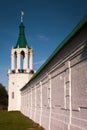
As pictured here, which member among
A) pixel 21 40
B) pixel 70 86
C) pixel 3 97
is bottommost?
pixel 3 97

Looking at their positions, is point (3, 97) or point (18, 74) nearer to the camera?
point (18, 74)

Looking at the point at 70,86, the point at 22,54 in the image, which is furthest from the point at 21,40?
the point at 70,86

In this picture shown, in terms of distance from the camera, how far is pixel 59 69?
14.8 metres

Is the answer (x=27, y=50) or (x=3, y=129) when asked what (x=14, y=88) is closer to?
(x=27, y=50)

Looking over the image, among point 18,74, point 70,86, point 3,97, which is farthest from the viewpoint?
point 3,97

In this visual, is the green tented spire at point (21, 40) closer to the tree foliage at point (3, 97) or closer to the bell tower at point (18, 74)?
the bell tower at point (18, 74)

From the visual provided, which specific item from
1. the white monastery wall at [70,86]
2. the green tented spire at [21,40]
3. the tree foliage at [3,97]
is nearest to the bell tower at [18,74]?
the green tented spire at [21,40]

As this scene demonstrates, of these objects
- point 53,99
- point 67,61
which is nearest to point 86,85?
point 67,61

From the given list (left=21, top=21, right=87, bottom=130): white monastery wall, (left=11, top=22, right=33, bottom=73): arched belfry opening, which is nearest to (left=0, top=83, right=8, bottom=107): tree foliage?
(left=11, top=22, right=33, bottom=73): arched belfry opening

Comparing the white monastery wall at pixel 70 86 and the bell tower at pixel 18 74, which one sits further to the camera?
the bell tower at pixel 18 74

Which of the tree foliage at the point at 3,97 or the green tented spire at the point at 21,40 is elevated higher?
the green tented spire at the point at 21,40

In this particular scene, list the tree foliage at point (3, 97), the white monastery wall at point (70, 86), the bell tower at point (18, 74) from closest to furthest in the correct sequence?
1. the white monastery wall at point (70, 86)
2. the bell tower at point (18, 74)
3. the tree foliage at point (3, 97)

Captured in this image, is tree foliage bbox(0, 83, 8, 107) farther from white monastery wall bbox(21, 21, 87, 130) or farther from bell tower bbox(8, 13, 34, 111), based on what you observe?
white monastery wall bbox(21, 21, 87, 130)

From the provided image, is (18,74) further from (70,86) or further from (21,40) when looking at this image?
(70,86)
